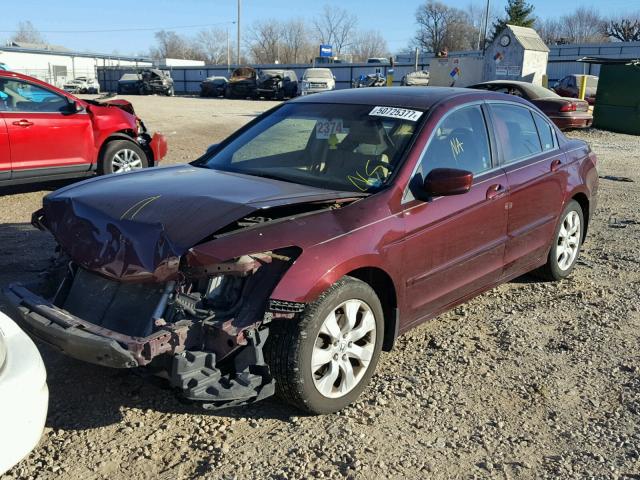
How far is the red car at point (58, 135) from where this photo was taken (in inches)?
303

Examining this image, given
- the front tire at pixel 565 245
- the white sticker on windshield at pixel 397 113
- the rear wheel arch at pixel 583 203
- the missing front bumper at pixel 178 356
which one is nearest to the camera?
the missing front bumper at pixel 178 356

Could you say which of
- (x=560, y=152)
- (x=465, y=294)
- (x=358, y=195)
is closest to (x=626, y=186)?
(x=560, y=152)

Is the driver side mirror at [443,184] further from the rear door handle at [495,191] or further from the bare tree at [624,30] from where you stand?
the bare tree at [624,30]

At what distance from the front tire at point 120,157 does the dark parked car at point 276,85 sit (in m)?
28.2

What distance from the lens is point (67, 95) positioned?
328 inches

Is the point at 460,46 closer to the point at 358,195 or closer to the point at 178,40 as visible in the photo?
the point at 178,40

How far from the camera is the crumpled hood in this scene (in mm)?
3135

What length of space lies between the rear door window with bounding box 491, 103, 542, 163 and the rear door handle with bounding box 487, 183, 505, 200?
302 mm

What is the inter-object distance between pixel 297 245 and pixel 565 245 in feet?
10.7

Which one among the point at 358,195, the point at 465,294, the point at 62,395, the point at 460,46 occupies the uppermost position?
the point at 460,46

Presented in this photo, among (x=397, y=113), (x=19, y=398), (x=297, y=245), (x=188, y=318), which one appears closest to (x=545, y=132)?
(x=397, y=113)

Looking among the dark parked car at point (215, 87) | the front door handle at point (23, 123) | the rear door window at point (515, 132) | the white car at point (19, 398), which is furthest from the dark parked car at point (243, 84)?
the white car at point (19, 398)

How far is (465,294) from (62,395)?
102 inches

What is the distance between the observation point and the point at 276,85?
3622 cm
